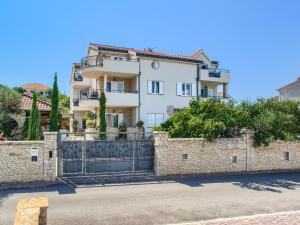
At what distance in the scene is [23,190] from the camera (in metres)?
12.8

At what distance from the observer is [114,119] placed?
101 ft

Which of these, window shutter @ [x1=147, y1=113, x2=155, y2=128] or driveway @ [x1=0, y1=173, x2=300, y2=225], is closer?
driveway @ [x1=0, y1=173, x2=300, y2=225]

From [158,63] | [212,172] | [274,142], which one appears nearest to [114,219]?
[212,172]

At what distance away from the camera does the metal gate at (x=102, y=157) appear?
15180 mm

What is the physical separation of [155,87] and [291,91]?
19249mm

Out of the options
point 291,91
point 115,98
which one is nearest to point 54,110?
point 115,98

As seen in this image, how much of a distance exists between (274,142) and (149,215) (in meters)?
12.2

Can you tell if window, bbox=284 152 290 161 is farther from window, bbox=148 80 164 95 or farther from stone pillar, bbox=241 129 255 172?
window, bbox=148 80 164 95

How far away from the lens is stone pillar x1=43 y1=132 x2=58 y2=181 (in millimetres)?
14039

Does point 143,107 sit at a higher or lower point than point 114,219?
higher

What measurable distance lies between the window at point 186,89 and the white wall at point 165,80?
35 cm

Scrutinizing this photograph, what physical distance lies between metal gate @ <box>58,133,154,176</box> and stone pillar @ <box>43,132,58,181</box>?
0.46m

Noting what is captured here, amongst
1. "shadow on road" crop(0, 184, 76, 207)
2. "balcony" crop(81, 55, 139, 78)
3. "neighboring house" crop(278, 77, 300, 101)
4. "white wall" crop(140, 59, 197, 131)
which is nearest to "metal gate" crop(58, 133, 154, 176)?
"shadow on road" crop(0, 184, 76, 207)

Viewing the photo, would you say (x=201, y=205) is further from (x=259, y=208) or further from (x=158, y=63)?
(x=158, y=63)
